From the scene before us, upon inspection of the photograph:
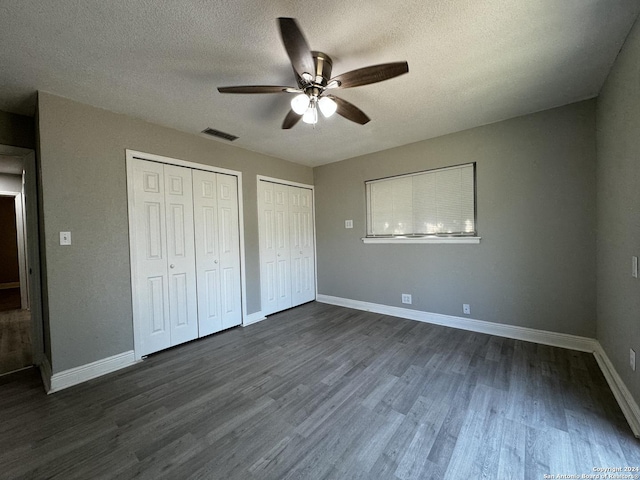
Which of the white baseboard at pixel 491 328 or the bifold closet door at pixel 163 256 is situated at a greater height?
the bifold closet door at pixel 163 256

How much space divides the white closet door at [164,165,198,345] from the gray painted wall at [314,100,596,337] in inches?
103

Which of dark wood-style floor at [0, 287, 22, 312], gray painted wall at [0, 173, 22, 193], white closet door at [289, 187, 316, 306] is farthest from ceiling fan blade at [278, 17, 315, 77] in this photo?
dark wood-style floor at [0, 287, 22, 312]

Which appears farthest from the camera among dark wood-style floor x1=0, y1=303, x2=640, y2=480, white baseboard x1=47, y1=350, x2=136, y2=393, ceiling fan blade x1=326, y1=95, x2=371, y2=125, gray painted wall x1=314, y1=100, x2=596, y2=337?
gray painted wall x1=314, y1=100, x2=596, y2=337

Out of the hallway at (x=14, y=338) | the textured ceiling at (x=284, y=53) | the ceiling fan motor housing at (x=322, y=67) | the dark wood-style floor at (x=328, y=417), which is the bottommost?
the dark wood-style floor at (x=328, y=417)

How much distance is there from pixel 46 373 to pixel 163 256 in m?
1.34

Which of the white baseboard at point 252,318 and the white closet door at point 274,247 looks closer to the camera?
the white baseboard at point 252,318

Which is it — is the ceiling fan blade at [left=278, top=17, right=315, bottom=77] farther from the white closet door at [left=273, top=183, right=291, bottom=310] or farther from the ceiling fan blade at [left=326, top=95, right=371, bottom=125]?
the white closet door at [left=273, top=183, right=291, bottom=310]

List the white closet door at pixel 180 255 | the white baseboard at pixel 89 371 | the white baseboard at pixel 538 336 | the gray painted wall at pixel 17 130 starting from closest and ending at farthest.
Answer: the white baseboard at pixel 538 336 < the white baseboard at pixel 89 371 < the gray painted wall at pixel 17 130 < the white closet door at pixel 180 255

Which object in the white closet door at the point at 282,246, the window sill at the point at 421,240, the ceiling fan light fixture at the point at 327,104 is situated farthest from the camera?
the white closet door at the point at 282,246

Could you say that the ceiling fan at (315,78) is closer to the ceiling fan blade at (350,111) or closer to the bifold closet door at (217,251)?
the ceiling fan blade at (350,111)

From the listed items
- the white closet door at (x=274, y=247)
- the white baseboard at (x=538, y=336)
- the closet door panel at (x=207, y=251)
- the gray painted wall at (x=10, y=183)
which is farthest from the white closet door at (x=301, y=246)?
the gray painted wall at (x=10, y=183)

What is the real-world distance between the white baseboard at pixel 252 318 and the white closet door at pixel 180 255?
65 centimetres

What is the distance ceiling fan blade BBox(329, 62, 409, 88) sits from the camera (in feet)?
4.77

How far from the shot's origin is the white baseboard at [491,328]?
2.48 m
